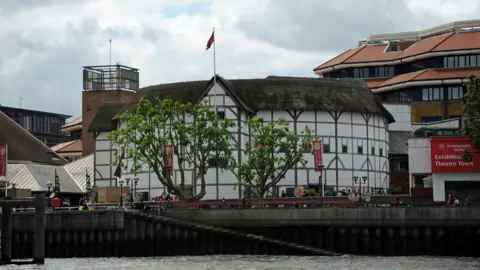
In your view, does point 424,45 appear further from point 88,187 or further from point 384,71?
point 88,187

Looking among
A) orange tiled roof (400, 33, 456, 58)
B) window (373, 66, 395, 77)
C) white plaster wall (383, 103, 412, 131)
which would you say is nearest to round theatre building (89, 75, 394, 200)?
white plaster wall (383, 103, 412, 131)

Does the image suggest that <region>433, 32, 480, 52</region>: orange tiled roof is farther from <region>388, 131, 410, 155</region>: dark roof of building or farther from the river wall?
the river wall

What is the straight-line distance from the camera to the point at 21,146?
128m

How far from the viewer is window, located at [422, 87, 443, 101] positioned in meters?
146

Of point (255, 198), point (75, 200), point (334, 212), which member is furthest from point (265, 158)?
point (75, 200)

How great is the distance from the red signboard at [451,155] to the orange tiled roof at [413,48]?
42685mm

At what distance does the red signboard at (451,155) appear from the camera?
104562 mm

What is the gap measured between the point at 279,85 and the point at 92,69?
45.7 metres

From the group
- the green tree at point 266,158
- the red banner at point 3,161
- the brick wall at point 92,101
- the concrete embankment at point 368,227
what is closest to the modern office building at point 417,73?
the brick wall at point 92,101

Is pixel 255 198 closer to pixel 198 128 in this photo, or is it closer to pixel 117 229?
pixel 198 128

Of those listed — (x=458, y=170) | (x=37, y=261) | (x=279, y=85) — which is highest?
(x=279, y=85)

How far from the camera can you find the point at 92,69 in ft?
514

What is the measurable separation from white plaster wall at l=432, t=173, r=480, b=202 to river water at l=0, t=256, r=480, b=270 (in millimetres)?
27419

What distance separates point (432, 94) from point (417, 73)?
12.1 ft
